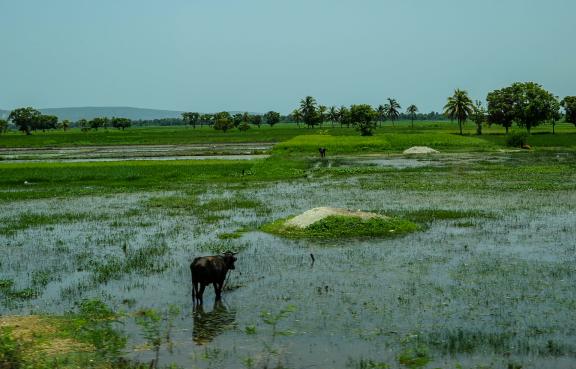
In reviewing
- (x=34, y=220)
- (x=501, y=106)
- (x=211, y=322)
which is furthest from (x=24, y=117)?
(x=211, y=322)

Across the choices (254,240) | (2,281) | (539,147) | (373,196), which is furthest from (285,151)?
(2,281)

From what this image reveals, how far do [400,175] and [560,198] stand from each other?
12868mm

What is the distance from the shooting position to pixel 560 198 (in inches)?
1021

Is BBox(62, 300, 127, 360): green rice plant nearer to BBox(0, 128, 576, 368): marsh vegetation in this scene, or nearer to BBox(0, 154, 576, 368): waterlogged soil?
BBox(0, 128, 576, 368): marsh vegetation

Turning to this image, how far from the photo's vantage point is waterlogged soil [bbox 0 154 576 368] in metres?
9.83

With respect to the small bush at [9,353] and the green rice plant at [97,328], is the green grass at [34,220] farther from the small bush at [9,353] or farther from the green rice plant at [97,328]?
the small bush at [9,353]

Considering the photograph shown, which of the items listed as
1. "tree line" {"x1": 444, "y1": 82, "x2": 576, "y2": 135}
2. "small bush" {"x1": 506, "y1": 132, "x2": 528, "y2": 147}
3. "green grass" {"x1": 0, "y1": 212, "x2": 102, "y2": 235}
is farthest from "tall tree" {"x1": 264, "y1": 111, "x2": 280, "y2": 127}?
"green grass" {"x1": 0, "y1": 212, "x2": 102, "y2": 235}

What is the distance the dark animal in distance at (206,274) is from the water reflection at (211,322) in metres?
0.37

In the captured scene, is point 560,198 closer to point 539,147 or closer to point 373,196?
point 373,196

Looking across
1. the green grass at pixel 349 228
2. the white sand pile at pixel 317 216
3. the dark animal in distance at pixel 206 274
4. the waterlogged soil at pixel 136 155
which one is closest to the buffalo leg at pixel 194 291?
the dark animal in distance at pixel 206 274

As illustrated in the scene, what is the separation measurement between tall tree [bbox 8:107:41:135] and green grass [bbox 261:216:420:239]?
126 m

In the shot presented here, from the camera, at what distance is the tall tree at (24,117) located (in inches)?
5177

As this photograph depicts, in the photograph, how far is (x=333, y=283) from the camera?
13.8 meters

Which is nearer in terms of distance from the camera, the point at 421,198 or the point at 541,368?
the point at 541,368
